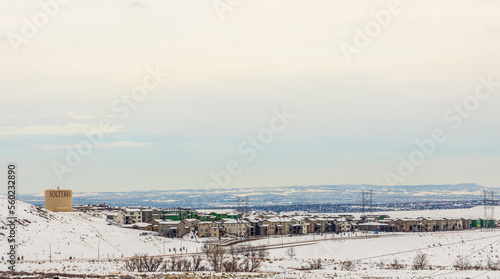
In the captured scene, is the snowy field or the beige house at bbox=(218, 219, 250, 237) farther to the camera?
the beige house at bbox=(218, 219, 250, 237)

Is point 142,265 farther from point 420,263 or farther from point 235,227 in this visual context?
point 235,227

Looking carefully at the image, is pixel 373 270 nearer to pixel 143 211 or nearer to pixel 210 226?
pixel 210 226

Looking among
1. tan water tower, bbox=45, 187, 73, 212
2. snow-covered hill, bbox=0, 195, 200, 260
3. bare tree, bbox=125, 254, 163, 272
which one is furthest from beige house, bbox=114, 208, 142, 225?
bare tree, bbox=125, 254, 163, 272

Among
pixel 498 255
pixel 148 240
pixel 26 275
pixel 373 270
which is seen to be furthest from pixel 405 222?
pixel 26 275

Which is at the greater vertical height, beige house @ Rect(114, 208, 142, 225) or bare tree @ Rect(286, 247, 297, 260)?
beige house @ Rect(114, 208, 142, 225)

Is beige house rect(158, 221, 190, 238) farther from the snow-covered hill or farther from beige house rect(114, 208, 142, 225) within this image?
beige house rect(114, 208, 142, 225)

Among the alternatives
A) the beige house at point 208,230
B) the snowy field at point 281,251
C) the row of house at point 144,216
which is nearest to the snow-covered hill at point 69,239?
the snowy field at point 281,251

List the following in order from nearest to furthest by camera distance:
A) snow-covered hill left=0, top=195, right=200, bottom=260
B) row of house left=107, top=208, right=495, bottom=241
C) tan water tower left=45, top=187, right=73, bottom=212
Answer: snow-covered hill left=0, top=195, right=200, bottom=260, tan water tower left=45, top=187, right=73, bottom=212, row of house left=107, top=208, right=495, bottom=241
